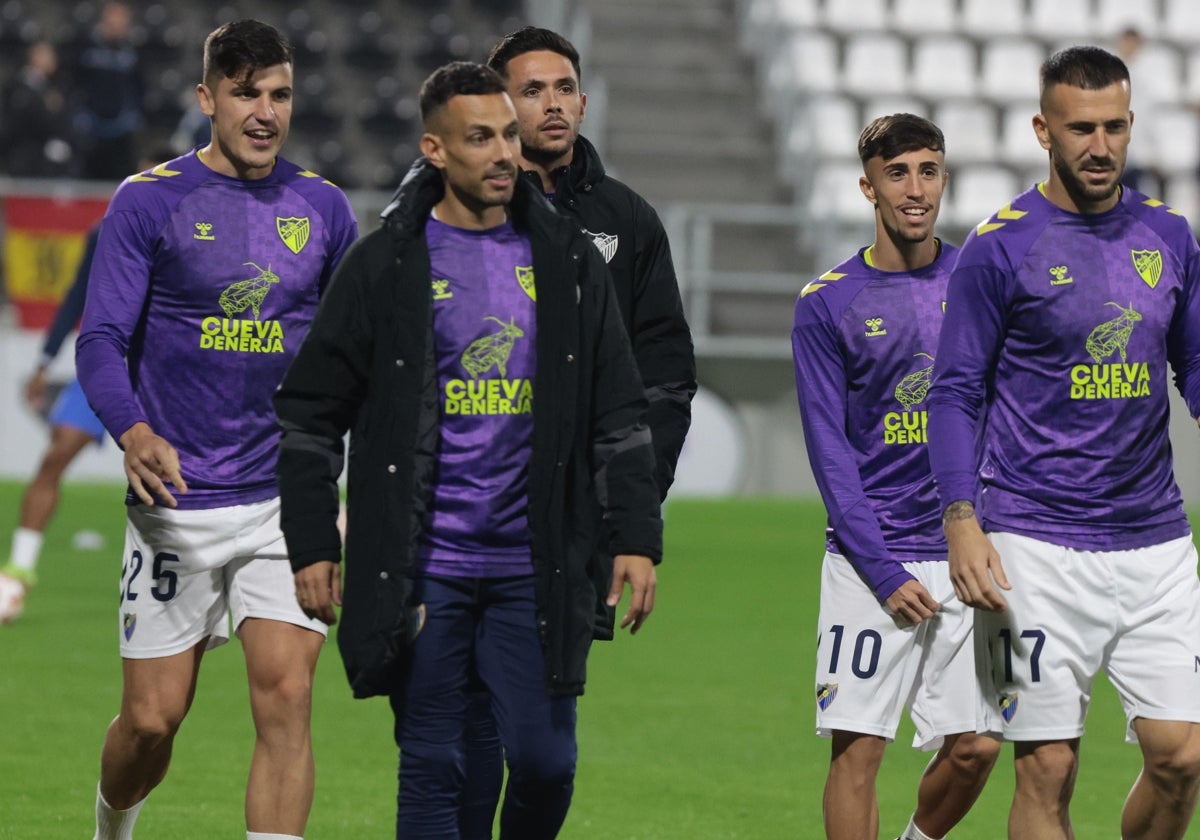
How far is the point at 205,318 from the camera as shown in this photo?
17.6ft

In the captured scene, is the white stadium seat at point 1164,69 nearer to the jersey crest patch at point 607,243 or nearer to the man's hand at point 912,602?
the jersey crest patch at point 607,243

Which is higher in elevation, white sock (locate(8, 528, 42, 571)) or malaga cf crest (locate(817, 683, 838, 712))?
malaga cf crest (locate(817, 683, 838, 712))

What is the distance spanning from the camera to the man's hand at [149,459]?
5008 millimetres

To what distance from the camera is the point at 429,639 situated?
4.41m

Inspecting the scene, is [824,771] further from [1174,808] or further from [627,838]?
[1174,808]

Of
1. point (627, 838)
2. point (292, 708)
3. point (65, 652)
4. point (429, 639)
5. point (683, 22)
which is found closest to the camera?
point (429, 639)

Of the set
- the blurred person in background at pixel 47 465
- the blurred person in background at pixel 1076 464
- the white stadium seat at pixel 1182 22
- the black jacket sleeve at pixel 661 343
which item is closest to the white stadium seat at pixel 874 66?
the white stadium seat at pixel 1182 22

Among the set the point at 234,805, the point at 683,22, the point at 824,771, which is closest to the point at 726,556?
the point at 824,771

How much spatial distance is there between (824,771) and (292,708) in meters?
2.89

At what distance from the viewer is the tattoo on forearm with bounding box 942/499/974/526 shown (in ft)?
15.5

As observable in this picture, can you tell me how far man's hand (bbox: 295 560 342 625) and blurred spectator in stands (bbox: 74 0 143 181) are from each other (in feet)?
50.7

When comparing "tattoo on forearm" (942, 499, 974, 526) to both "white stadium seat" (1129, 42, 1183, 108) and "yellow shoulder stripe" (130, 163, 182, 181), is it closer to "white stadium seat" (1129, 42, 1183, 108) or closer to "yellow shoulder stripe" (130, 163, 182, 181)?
"yellow shoulder stripe" (130, 163, 182, 181)

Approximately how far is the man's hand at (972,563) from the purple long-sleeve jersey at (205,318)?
1809mm

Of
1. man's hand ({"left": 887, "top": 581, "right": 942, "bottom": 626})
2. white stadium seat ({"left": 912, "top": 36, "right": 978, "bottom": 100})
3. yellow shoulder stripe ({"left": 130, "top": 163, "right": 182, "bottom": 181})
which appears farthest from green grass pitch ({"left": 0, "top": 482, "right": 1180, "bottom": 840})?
white stadium seat ({"left": 912, "top": 36, "right": 978, "bottom": 100})
